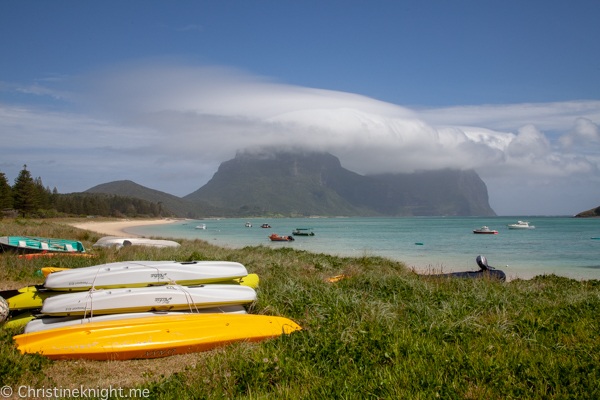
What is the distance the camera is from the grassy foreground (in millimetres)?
3098

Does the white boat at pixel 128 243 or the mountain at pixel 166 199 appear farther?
the mountain at pixel 166 199

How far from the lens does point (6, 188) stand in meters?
49.1

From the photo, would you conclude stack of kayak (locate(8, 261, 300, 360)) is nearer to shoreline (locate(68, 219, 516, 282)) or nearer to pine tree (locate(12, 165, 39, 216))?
shoreline (locate(68, 219, 516, 282))

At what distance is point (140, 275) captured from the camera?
6.10 metres

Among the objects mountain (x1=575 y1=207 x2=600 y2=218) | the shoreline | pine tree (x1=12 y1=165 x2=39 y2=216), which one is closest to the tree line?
pine tree (x1=12 y1=165 x2=39 y2=216)

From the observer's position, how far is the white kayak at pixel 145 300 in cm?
499

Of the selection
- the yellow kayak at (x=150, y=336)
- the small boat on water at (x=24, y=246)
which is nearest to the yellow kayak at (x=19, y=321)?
the yellow kayak at (x=150, y=336)

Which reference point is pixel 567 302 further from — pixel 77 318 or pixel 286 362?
pixel 77 318

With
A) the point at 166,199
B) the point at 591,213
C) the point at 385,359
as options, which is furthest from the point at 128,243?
the point at 166,199

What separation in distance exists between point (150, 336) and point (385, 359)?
278cm

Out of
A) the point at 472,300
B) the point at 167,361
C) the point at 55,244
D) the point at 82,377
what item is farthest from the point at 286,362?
the point at 55,244

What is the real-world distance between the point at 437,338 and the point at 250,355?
2.12 meters

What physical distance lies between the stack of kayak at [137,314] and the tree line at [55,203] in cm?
4654

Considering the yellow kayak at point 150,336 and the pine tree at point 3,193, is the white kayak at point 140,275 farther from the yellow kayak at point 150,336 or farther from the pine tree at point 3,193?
the pine tree at point 3,193
